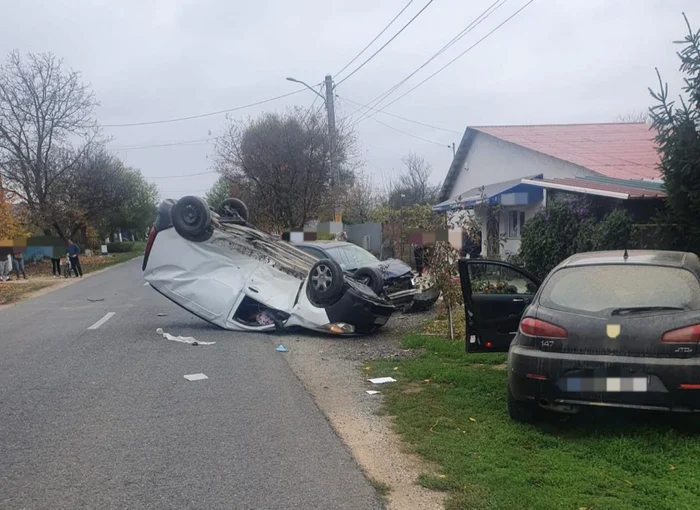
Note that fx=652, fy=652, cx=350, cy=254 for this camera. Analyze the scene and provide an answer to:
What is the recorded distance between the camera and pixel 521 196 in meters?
18.3

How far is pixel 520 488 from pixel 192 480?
222cm

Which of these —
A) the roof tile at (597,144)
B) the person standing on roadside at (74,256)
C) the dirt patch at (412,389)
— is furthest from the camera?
the person standing on roadside at (74,256)

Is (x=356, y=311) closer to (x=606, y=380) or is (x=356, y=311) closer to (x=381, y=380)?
(x=381, y=380)

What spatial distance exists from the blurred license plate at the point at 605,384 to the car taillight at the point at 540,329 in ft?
1.15

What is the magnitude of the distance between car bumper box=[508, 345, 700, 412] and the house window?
15869 millimetres

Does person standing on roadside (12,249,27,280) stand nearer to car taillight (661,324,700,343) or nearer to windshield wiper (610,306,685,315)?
windshield wiper (610,306,685,315)

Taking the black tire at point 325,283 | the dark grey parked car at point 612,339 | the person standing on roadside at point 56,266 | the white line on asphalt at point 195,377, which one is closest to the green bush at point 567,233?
the black tire at point 325,283

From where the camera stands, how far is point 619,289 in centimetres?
517

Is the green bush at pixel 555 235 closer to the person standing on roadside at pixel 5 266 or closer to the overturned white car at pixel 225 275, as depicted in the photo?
the overturned white car at pixel 225 275

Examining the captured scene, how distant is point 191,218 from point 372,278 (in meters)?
3.42

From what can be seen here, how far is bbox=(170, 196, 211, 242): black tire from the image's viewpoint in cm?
1109

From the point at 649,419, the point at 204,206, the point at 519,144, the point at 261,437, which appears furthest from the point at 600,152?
the point at 261,437

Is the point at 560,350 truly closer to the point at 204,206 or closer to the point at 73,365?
the point at 73,365

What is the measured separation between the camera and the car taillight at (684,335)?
468cm
